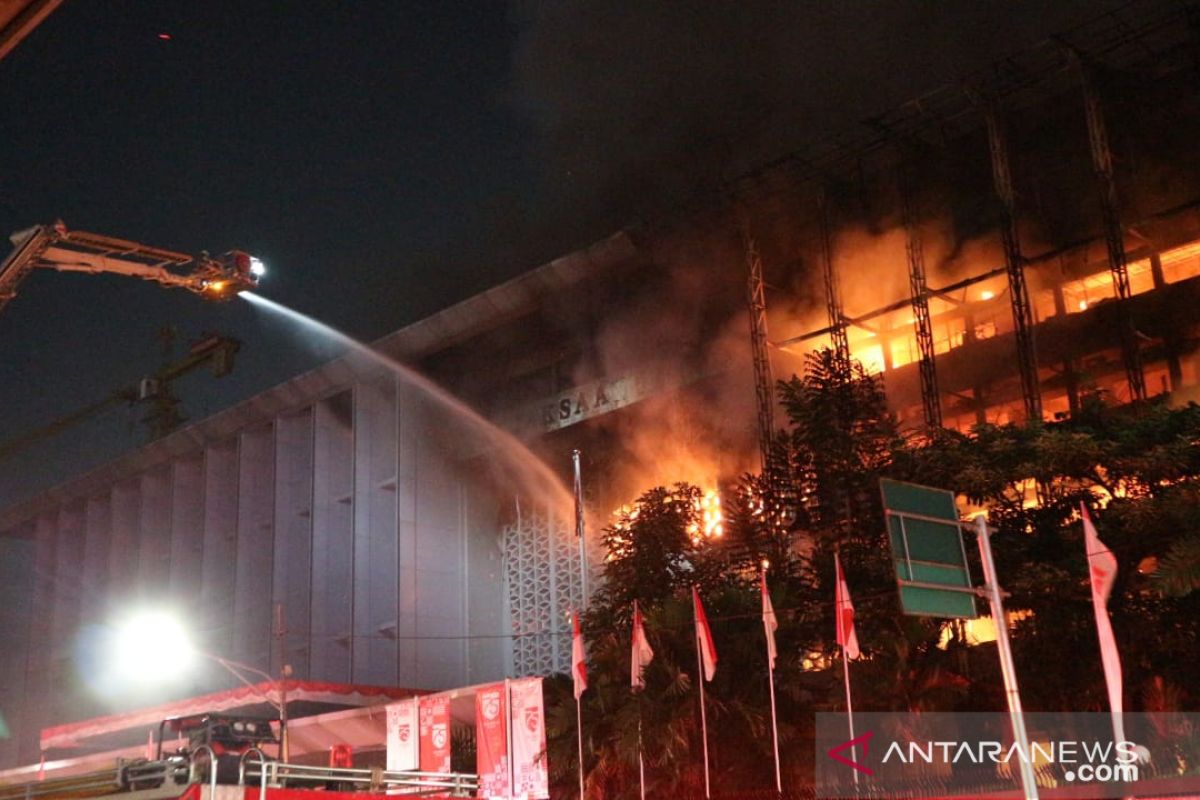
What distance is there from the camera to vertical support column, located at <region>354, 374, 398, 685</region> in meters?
37.7

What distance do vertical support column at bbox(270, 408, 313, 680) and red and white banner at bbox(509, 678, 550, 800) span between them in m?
15.6

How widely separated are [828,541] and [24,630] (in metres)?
46.7

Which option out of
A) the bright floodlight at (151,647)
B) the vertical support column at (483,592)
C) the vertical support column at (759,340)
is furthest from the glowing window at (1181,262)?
the bright floodlight at (151,647)

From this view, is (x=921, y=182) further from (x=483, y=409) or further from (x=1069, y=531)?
(x=483, y=409)

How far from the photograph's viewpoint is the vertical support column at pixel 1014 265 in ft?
85.2

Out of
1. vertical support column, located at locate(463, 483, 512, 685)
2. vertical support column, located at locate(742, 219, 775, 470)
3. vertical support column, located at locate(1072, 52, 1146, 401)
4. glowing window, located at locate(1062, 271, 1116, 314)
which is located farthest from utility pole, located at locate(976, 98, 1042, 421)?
vertical support column, located at locate(463, 483, 512, 685)

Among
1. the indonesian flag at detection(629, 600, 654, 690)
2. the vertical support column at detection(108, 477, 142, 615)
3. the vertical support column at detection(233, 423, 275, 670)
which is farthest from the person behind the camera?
the vertical support column at detection(108, 477, 142, 615)

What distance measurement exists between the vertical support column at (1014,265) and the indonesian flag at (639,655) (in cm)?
984

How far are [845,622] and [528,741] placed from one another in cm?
798

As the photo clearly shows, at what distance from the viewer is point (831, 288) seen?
100 feet

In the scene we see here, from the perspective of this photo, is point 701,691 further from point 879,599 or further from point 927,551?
point 927,551

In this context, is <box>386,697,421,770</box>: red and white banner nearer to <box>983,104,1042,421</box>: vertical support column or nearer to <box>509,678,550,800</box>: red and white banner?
<box>509,678,550,800</box>: red and white banner

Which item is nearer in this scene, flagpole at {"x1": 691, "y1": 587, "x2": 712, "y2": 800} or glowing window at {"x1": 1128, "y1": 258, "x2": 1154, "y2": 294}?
flagpole at {"x1": 691, "y1": 587, "x2": 712, "y2": 800}

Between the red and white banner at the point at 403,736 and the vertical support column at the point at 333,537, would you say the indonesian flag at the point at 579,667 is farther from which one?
the vertical support column at the point at 333,537
